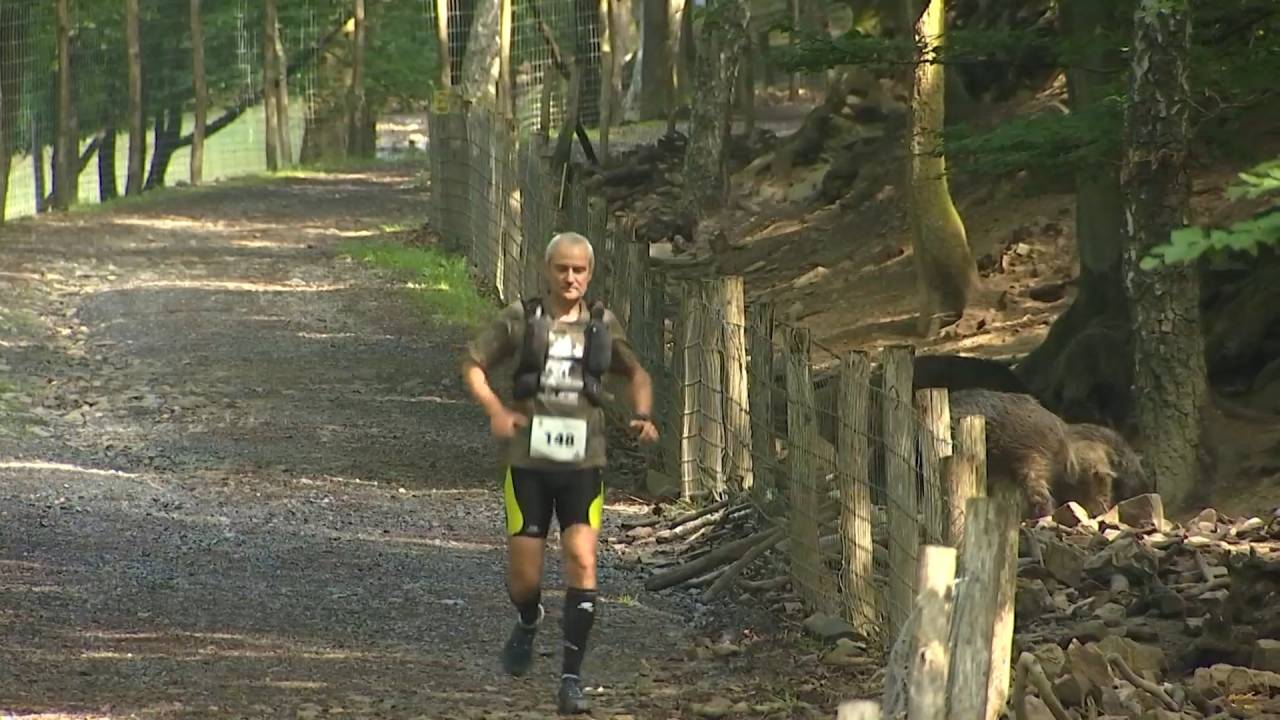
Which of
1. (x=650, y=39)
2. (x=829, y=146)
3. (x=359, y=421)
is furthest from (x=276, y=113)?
(x=359, y=421)

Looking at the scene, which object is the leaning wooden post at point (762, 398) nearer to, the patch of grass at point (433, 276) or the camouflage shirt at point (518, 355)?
the camouflage shirt at point (518, 355)

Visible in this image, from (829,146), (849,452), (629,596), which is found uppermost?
(829,146)

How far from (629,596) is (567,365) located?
2.61 metres

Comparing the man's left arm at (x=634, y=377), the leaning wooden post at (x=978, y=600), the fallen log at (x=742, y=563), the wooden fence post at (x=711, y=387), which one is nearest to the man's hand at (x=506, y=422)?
the man's left arm at (x=634, y=377)

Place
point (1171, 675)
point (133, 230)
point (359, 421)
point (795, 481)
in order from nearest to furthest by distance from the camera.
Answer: point (1171, 675) → point (795, 481) → point (359, 421) → point (133, 230)

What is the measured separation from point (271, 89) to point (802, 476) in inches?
1048

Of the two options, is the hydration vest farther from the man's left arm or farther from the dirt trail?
the dirt trail

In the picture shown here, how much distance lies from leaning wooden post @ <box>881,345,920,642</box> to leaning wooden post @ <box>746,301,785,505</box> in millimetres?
1916

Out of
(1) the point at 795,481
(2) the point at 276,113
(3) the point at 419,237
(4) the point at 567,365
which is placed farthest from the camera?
(2) the point at 276,113

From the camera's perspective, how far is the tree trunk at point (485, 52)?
27156 mm

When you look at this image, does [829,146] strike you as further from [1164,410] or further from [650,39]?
[1164,410]

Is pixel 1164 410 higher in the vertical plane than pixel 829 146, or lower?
lower

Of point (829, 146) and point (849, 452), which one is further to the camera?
point (829, 146)

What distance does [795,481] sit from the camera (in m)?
9.38
